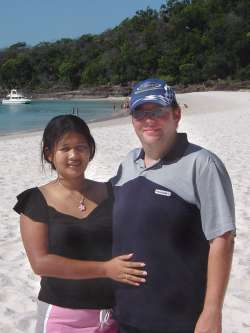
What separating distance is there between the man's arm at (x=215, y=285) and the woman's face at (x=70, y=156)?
A: 613mm

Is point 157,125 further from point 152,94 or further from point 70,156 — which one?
point 70,156

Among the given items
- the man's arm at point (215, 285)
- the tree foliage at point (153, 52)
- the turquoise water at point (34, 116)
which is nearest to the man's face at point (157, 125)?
the man's arm at point (215, 285)

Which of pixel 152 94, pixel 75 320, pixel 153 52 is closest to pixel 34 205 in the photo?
pixel 75 320

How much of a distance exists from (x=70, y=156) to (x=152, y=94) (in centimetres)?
41

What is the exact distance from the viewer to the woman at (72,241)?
6.23 feet

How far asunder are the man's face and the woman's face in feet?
0.88

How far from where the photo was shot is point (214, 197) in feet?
5.80

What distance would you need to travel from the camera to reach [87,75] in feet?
402

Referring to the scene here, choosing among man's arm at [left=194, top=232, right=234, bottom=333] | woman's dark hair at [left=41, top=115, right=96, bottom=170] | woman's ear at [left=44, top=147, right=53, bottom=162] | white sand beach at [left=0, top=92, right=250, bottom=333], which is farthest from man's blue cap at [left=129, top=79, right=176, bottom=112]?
white sand beach at [left=0, top=92, right=250, bottom=333]

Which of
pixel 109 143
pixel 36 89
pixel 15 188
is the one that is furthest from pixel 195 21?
pixel 15 188

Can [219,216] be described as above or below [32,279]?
above

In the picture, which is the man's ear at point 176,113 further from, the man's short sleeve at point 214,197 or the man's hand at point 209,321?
the man's hand at point 209,321

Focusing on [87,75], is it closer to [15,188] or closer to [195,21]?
[195,21]

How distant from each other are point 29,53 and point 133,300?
154 metres
